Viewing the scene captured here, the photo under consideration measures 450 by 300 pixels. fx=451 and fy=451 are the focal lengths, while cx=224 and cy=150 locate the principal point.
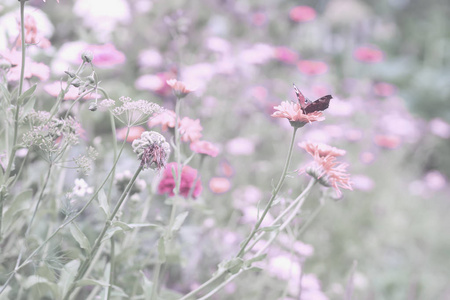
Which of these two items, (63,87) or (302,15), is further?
(302,15)

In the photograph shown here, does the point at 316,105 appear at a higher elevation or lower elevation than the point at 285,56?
higher

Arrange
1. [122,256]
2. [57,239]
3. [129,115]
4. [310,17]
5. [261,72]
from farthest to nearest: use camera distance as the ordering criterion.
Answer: [261,72], [310,17], [57,239], [122,256], [129,115]

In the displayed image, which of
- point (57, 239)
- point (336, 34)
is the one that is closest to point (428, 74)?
point (336, 34)

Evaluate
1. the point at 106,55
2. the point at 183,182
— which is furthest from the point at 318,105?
the point at 106,55

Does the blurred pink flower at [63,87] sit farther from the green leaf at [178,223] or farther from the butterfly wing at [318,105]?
the butterfly wing at [318,105]

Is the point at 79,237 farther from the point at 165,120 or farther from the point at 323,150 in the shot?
the point at 323,150

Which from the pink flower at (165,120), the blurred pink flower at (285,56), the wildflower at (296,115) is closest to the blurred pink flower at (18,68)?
the pink flower at (165,120)

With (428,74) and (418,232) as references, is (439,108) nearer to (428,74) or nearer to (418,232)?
(428,74)
